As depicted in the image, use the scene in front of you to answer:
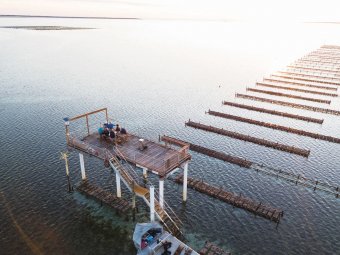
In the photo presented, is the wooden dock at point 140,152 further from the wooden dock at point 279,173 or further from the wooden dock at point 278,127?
the wooden dock at point 278,127

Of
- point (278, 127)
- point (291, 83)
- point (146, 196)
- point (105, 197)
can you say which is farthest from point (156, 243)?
point (291, 83)

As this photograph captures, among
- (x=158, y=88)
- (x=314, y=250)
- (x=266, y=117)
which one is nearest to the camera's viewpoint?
(x=314, y=250)

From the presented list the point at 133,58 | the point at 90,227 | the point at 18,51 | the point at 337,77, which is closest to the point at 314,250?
the point at 90,227

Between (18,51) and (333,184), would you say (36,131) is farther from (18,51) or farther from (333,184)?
(18,51)

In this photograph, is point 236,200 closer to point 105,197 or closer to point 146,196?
point 146,196

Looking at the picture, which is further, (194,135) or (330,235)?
(194,135)

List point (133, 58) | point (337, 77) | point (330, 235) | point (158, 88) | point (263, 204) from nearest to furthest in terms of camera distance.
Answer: point (330, 235), point (263, 204), point (158, 88), point (337, 77), point (133, 58)

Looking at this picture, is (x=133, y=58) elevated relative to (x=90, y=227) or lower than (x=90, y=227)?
elevated
